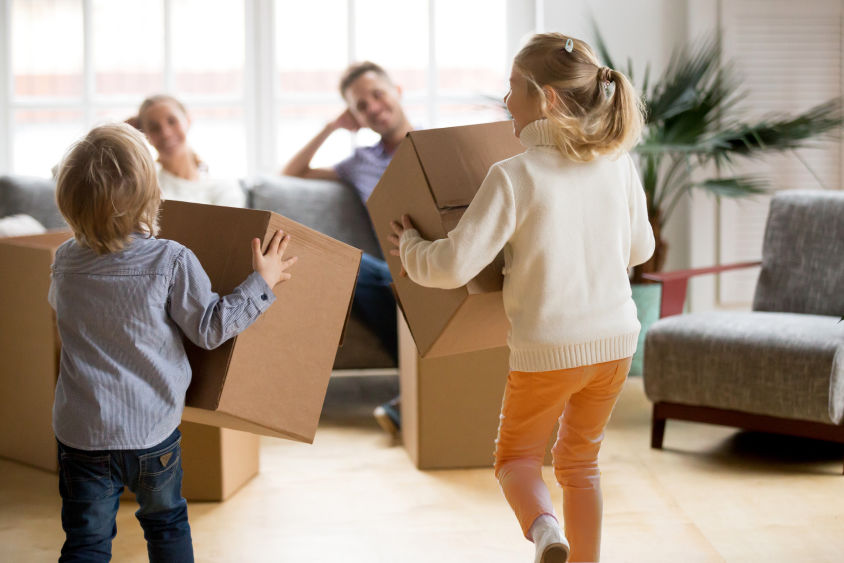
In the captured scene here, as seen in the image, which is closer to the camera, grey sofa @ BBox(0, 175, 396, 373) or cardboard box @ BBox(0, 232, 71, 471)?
cardboard box @ BBox(0, 232, 71, 471)

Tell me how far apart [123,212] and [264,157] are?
241 centimetres

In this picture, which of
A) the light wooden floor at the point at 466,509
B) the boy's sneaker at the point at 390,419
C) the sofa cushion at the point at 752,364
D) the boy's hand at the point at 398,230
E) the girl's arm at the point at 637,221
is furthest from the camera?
the boy's sneaker at the point at 390,419

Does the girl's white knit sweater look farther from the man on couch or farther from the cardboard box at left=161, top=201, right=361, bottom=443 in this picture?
the man on couch

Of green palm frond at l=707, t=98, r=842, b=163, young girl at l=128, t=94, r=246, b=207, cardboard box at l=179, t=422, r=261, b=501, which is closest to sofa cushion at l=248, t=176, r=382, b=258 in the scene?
young girl at l=128, t=94, r=246, b=207

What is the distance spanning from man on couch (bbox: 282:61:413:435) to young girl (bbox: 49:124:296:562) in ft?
4.59

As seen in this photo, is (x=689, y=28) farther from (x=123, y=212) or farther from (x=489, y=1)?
(x=123, y=212)

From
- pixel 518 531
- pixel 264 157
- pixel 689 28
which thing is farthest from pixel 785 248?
pixel 264 157

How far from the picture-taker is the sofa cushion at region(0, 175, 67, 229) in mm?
3131

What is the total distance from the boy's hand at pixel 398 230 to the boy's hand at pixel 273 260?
236 millimetres

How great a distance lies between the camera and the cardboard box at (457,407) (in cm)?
242

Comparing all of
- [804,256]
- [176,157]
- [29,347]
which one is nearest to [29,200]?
[176,157]

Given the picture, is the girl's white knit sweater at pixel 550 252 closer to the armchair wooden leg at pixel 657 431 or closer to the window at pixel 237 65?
the armchair wooden leg at pixel 657 431

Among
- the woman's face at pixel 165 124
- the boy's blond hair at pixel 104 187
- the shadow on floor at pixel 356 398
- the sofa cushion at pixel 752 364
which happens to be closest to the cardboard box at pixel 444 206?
the boy's blond hair at pixel 104 187

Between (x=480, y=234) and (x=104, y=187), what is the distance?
0.56 metres
